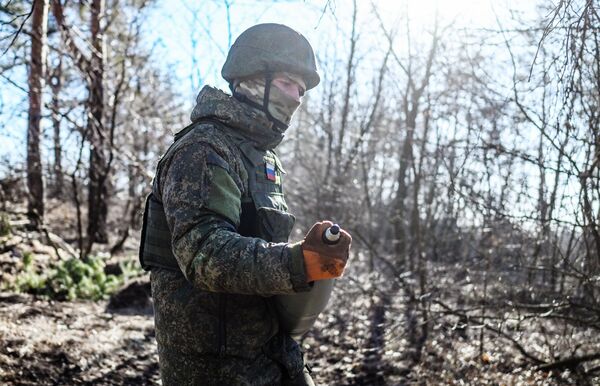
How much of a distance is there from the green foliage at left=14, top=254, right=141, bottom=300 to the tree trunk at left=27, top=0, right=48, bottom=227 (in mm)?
1432

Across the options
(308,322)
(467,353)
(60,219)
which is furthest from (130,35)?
(308,322)

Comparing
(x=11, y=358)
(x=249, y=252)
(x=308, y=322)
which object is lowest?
(x=11, y=358)

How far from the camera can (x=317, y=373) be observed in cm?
624

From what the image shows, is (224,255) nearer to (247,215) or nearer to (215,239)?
(215,239)

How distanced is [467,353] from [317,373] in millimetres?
1876

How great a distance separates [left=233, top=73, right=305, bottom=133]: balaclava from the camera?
7.90 feet

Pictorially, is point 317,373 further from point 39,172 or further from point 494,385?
point 39,172

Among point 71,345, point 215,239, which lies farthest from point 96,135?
point 215,239

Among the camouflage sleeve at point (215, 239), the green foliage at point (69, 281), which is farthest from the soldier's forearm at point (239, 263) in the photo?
the green foliage at point (69, 281)

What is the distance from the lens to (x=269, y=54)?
2428 mm

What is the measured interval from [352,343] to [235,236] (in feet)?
19.7

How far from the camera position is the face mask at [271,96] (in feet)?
7.94

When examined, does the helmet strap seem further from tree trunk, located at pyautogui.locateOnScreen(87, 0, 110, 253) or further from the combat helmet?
tree trunk, located at pyautogui.locateOnScreen(87, 0, 110, 253)

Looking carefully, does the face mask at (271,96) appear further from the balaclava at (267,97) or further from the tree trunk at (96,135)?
the tree trunk at (96,135)
